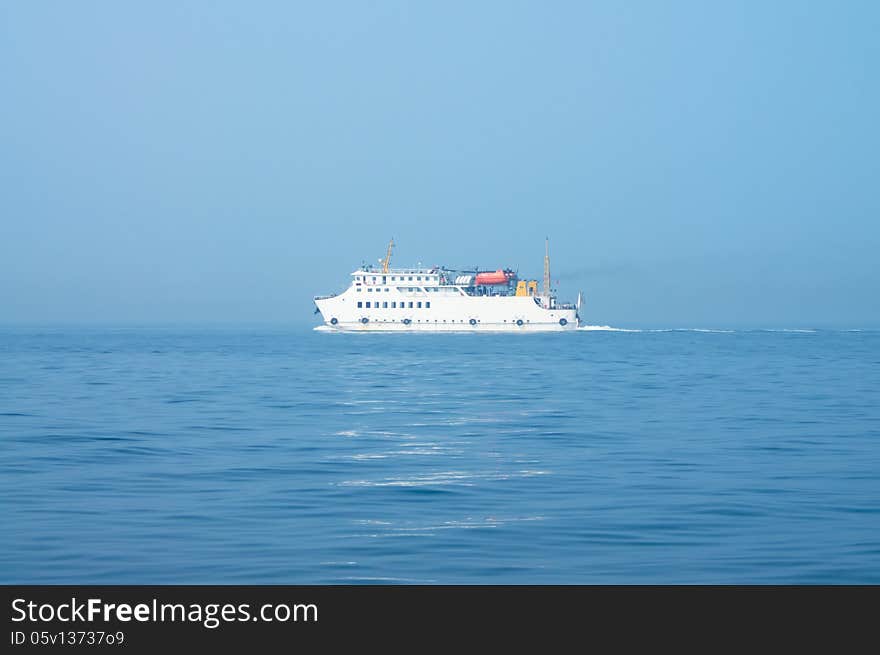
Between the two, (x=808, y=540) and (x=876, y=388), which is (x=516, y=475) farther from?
(x=876, y=388)

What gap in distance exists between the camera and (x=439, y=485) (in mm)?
14836

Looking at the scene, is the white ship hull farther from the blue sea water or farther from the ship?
the blue sea water

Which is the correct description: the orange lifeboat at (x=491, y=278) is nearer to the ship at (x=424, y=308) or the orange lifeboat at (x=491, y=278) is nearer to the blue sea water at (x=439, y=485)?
the ship at (x=424, y=308)

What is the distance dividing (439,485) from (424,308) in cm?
8377

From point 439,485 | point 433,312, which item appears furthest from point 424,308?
point 439,485

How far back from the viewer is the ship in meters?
97.3

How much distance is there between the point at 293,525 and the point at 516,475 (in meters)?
4.84

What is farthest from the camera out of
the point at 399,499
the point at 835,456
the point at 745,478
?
the point at 835,456

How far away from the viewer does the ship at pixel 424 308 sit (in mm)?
97312

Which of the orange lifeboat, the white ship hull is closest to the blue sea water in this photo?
the white ship hull

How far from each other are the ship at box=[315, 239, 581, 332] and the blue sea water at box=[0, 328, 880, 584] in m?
63.2

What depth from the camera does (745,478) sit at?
15328mm

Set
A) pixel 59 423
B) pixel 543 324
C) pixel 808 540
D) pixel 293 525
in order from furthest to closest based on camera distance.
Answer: pixel 543 324
pixel 59 423
pixel 293 525
pixel 808 540
